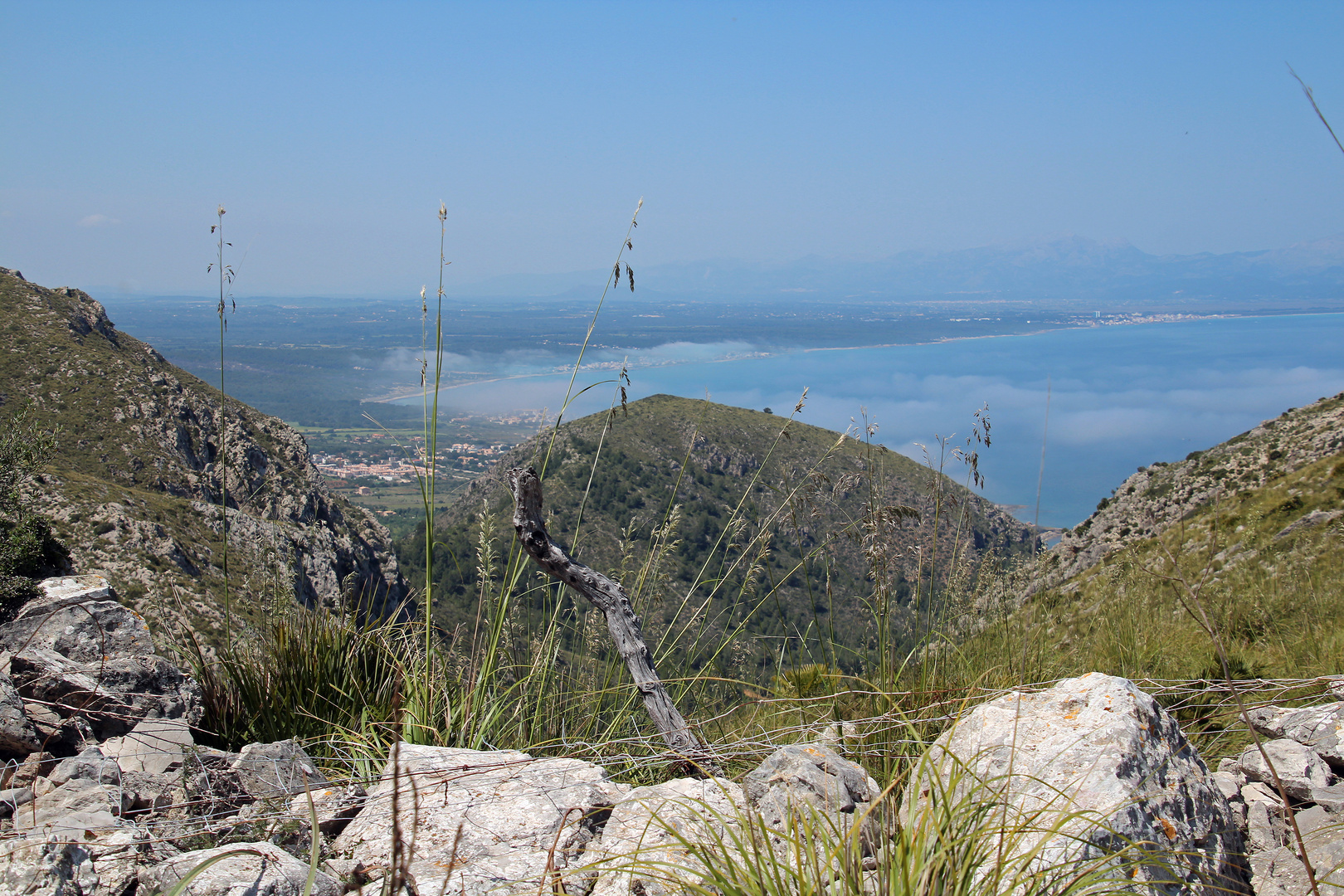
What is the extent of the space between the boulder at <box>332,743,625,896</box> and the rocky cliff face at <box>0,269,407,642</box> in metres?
5.01

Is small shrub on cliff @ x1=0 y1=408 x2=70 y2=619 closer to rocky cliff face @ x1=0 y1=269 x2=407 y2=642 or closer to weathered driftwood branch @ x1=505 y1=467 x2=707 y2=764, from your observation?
rocky cliff face @ x1=0 y1=269 x2=407 y2=642

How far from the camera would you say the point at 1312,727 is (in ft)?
7.93

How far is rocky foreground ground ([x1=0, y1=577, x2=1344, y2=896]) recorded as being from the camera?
1536 millimetres

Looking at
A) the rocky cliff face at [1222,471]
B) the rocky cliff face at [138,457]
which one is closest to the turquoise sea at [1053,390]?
the rocky cliff face at [1222,471]

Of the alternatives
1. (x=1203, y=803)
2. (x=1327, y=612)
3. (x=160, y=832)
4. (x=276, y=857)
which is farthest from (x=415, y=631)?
(x=1327, y=612)

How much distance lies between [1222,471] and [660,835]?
29.4 meters

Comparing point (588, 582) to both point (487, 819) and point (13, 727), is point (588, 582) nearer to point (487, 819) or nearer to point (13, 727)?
A: point (487, 819)

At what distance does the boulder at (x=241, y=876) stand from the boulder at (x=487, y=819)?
16 centimetres

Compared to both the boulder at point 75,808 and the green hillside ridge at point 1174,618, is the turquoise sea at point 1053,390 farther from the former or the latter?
the boulder at point 75,808

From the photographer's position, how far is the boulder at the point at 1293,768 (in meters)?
2.19

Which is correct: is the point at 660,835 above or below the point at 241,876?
below

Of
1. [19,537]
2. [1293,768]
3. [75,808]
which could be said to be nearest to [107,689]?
[75,808]

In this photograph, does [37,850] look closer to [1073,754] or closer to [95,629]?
[95,629]

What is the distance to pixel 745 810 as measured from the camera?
1.87 meters
